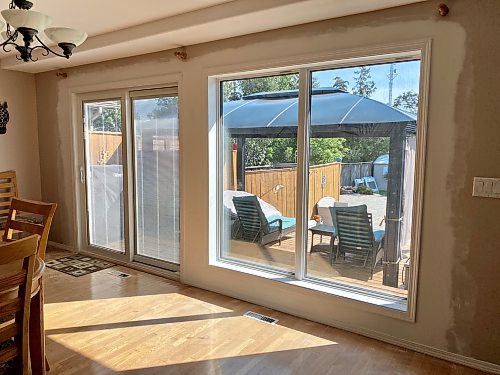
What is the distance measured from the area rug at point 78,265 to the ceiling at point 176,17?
7.48ft

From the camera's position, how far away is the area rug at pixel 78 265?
4.11m

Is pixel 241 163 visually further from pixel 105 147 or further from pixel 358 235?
pixel 105 147

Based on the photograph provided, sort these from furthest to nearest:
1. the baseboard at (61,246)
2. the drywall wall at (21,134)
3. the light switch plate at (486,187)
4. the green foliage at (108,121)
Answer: the baseboard at (61,246), the drywall wall at (21,134), the green foliage at (108,121), the light switch plate at (486,187)

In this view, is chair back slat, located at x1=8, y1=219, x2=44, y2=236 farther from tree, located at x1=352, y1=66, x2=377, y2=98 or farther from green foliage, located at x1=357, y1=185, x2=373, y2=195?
tree, located at x1=352, y1=66, x2=377, y2=98

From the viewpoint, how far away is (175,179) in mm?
3932

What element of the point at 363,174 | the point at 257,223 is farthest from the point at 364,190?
the point at 257,223

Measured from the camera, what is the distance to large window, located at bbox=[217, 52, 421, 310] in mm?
2689

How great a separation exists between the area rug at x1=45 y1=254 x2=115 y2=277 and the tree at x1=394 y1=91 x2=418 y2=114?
11.2 ft

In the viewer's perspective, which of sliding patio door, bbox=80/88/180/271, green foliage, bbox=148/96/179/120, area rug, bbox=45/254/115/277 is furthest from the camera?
area rug, bbox=45/254/115/277

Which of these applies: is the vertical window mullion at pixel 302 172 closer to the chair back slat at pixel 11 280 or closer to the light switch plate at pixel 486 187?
the light switch plate at pixel 486 187

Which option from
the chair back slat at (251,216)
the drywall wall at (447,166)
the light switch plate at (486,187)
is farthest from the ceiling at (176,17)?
the chair back slat at (251,216)

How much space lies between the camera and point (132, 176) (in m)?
4.23

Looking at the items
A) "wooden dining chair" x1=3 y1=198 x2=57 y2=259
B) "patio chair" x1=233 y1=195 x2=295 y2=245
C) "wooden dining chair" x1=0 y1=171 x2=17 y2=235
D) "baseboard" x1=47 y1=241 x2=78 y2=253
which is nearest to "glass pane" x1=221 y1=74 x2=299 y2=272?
"patio chair" x1=233 y1=195 x2=295 y2=245

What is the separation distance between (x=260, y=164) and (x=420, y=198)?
136 cm
